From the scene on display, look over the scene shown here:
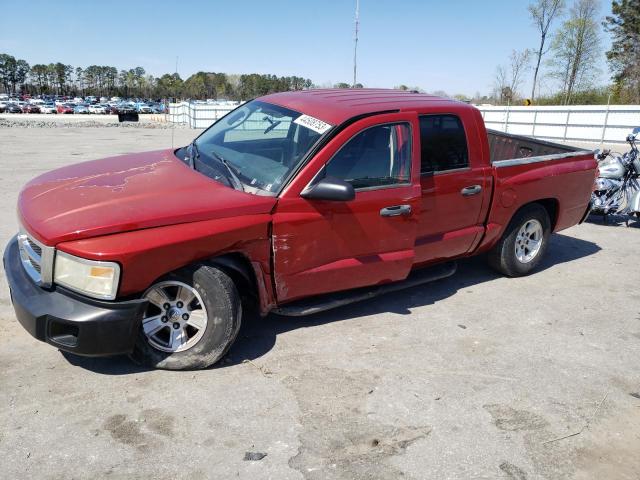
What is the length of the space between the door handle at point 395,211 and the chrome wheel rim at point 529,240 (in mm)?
1930

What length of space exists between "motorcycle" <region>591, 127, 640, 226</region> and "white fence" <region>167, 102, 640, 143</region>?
13.0 meters

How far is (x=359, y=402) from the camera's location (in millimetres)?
3314

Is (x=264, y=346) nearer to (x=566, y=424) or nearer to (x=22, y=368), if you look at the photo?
(x=22, y=368)

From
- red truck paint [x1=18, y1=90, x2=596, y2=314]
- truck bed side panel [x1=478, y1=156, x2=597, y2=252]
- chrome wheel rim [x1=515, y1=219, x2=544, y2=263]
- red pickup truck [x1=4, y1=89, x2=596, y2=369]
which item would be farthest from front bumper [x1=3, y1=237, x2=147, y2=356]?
chrome wheel rim [x1=515, y1=219, x2=544, y2=263]

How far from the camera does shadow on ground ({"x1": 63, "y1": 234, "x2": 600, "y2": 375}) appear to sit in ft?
11.9

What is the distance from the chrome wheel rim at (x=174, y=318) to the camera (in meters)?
3.40

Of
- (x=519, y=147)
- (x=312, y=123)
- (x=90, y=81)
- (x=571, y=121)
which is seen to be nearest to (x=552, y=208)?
(x=519, y=147)

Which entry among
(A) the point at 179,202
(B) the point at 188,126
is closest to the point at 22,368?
(A) the point at 179,202

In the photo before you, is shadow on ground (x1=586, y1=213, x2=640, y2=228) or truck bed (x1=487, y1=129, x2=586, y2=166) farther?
shadow on ground (x1=586, y1=213, x2=640, y2=228)

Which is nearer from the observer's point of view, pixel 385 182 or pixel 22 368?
pixel 22 368

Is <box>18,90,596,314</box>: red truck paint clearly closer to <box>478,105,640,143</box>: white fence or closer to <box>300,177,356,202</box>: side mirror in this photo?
<box>300,177,356,202</box>: side mirror

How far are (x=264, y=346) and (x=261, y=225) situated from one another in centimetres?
99

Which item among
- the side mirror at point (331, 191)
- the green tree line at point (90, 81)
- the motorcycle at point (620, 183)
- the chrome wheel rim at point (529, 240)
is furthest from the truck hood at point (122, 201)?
the green tree line at point (90, 81)

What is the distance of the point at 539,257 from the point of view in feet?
19.1
